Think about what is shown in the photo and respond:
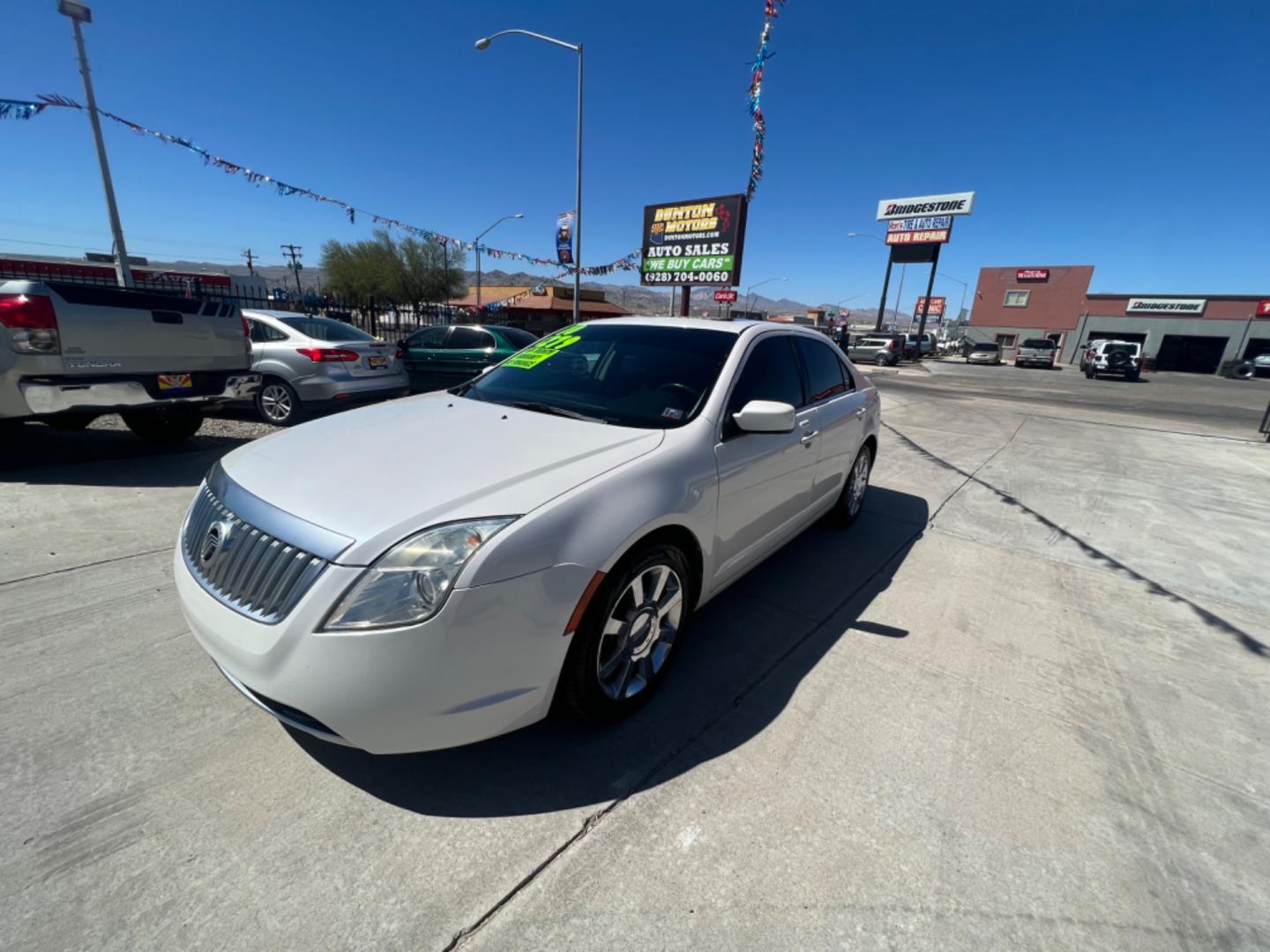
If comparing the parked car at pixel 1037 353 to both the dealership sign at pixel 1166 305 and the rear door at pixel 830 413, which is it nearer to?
the dealership sign at pixel 1166 305

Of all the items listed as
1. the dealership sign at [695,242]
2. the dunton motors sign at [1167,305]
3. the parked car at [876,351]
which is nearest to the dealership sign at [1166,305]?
the dunton motors sign at [1167,305]

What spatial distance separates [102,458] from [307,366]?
2.15m

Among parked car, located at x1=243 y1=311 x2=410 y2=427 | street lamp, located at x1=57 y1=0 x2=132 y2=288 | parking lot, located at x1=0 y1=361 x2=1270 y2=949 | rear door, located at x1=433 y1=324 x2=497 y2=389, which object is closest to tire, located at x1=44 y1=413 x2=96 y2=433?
parked car, located at x1=243 y1=311 x2=410 y2=427

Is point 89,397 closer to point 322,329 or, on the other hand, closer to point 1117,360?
point 322,329

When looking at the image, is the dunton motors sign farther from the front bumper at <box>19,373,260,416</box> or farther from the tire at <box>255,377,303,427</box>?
the front bumper at <box>19,373,260,416</box>

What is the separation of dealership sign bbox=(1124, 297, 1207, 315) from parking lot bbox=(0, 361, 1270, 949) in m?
57.9

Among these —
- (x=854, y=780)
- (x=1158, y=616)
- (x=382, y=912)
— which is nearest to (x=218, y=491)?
(x=382, y=912)

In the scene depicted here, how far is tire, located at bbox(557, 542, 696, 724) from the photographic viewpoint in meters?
1.99

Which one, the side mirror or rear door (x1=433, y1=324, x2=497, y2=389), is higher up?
the side mirror

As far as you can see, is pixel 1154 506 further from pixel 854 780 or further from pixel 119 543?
pixel 119 543

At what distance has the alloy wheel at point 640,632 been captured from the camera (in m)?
2.13

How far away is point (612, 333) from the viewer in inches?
136

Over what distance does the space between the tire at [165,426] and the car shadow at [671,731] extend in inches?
197

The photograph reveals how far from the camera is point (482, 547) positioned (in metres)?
1.67
